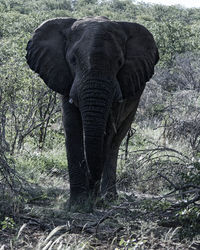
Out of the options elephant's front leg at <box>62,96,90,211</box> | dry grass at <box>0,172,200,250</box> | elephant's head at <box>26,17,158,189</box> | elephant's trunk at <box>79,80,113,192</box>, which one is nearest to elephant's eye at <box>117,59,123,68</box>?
elephant's head at <box>26,17,158,189</box>

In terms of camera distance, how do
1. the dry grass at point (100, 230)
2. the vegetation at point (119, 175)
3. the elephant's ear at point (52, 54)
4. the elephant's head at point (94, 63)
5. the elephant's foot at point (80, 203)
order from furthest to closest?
the elephant's ear at point (52, 54)
the elephant's foot at point (80, 203)
the elephant's head at point (94, 63)
the vegetation at point (119, 175)
the dry grass at point (100, 230)

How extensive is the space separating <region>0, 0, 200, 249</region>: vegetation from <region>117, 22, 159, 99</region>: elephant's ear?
0.81 meters

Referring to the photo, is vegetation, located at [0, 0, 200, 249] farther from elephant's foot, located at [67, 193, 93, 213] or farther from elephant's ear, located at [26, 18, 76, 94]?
elephant's ear, located at [26, 18, 76, 94]

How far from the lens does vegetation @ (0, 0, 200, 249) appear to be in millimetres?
3996

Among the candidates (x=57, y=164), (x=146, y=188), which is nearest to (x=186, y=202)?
(x=146, y=188)

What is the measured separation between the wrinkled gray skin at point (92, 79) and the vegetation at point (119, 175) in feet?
1.08

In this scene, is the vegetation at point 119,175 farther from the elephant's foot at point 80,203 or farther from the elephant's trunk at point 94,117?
the elephant's trunk at point 94,117

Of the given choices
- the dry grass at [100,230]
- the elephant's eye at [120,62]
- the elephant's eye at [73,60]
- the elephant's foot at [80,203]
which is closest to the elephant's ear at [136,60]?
the elephant's eye at [120,62]

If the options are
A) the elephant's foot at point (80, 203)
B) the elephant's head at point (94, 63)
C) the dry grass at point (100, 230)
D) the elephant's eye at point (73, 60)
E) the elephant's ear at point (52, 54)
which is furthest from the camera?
the elephant's ear at point (52, 54)

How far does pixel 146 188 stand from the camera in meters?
7.12

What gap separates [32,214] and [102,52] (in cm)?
177

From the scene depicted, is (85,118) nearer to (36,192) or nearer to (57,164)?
(36,192)

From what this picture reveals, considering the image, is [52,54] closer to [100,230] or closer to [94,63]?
[94,63]

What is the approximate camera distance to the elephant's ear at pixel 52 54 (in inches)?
234
